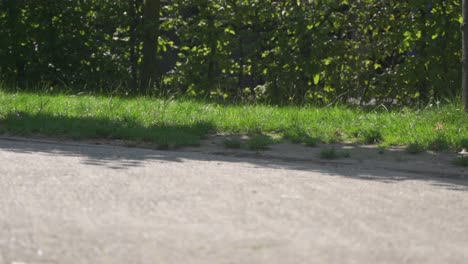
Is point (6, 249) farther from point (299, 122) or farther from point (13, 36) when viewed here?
point (13, 36)

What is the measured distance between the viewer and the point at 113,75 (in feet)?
55.0

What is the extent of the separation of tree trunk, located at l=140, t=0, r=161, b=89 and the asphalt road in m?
7.64

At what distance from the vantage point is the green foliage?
48.5 feet

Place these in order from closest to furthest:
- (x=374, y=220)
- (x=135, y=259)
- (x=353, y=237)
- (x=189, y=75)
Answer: (x=135, y=259), (x=353, y=237), (x=374, y=220), (x=189, y=75)

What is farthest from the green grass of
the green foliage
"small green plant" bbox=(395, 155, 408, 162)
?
the green foliage

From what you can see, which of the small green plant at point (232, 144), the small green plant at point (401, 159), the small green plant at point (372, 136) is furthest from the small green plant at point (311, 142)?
the small green plant at point (401, 159)

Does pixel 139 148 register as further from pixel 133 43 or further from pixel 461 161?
pixel 133 43

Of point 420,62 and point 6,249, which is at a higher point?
point 420,62

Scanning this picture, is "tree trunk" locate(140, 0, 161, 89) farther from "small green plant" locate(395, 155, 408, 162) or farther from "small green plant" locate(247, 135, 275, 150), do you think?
"small green plant" locate(395, 155, 408, 162)

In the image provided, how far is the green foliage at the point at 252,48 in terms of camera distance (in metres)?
14.8

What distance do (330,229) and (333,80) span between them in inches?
381

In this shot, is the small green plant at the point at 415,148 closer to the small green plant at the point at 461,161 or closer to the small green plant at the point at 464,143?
the small green plant at the point at 464,143

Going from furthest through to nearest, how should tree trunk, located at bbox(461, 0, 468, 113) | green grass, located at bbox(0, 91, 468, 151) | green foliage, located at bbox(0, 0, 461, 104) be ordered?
green foliage, located at bbox(0, 0, 461, 104) → tree trunk, located at bbox(461, 0, 468, 113) → green grass, located at bbox(0, 91, 468, 151)

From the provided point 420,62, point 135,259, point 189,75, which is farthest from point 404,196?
point 189,75
